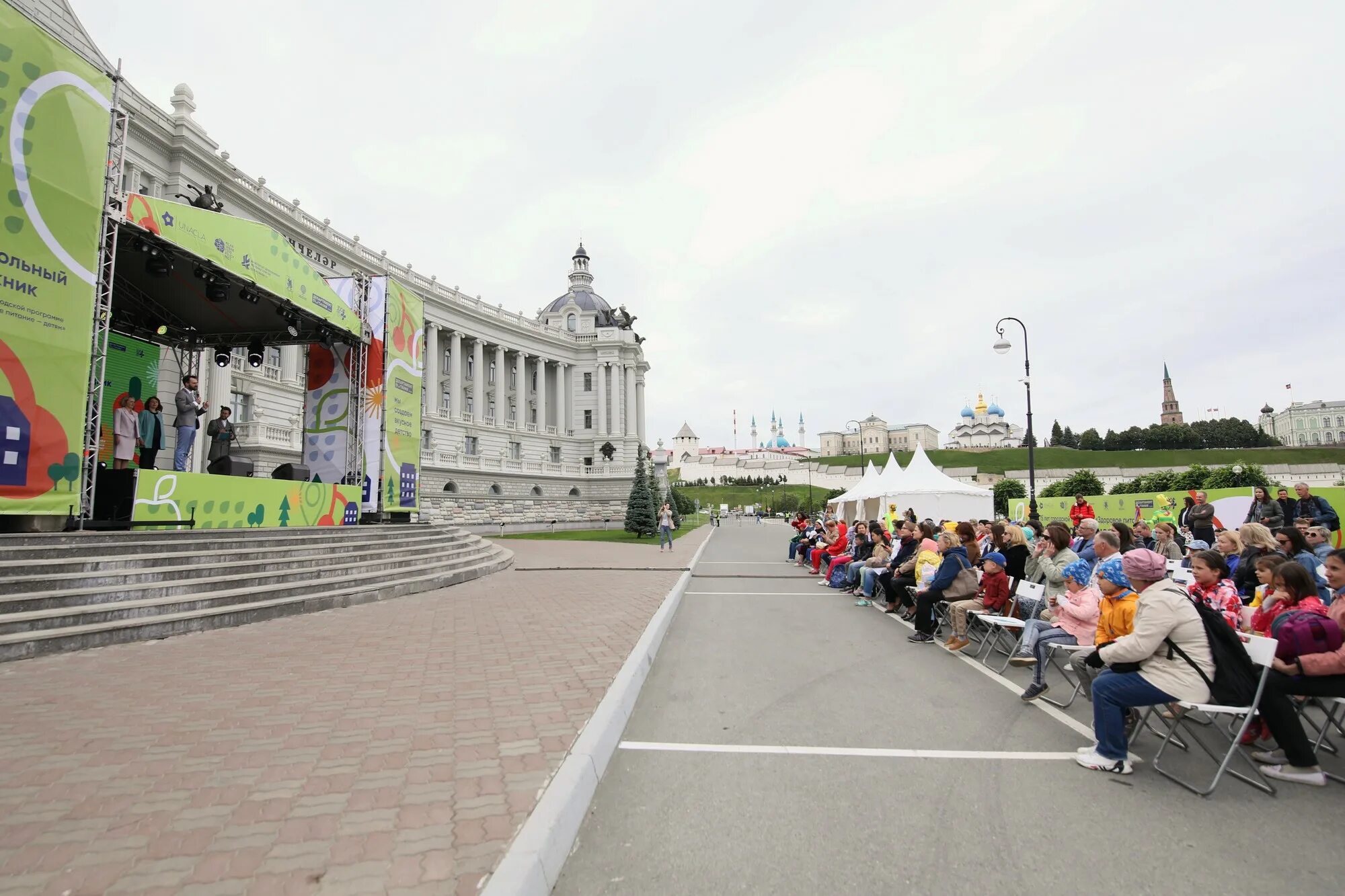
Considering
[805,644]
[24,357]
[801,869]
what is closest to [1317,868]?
[801,869]

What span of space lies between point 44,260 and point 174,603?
4.93 meters

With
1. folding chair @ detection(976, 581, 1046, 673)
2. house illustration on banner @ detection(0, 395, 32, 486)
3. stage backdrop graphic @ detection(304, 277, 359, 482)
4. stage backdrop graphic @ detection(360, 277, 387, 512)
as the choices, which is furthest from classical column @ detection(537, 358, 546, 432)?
folding chair @ detection(976, 581, 1046, 673)

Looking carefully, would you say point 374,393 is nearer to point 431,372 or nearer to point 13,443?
point 13,443

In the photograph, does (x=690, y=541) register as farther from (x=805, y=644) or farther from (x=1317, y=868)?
(x=1317, y=868)

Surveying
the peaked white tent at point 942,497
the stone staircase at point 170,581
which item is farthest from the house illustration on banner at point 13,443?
the peaked white tent at point 942,497

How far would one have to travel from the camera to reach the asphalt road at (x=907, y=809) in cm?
307

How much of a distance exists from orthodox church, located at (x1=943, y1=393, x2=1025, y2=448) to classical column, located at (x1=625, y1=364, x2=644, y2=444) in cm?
10958

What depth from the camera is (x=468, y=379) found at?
203 ft

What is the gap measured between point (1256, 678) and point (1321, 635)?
0.53m

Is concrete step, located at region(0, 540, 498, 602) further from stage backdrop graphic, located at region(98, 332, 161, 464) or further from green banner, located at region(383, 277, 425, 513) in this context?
stage backdrop graphic, located at region(98, 332, 161, 464)

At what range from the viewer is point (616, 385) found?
72.1m

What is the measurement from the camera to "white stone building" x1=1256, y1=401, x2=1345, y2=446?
12912 cm

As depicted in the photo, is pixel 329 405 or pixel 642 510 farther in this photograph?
pixel 642 510

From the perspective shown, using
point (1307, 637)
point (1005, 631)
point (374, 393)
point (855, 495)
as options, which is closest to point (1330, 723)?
point (1307, 637)
